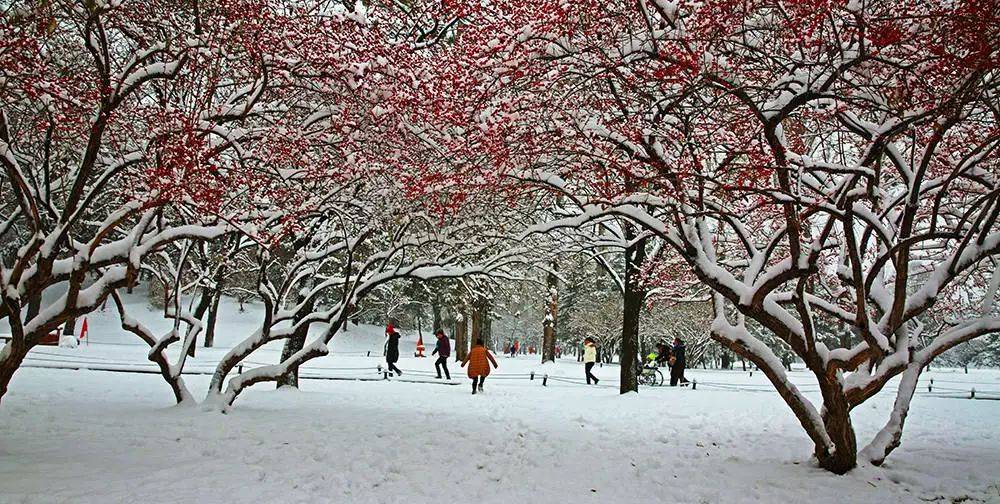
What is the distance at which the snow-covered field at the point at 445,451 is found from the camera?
21.0 ft

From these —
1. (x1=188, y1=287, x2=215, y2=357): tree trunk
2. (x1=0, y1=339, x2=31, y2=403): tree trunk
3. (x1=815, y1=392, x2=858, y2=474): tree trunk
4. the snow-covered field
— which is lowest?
the snow-covered field

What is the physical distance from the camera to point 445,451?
27.8 feet

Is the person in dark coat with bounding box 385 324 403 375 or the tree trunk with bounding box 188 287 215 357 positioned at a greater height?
the tree trunk with bounding box 188 287 215 357

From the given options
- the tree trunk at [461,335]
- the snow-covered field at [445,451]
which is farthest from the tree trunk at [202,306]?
the tree trunk at [461,335]

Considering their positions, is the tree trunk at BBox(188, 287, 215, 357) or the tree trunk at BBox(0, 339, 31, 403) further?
the tree trunk at BBox(188, 287, 215, 357)

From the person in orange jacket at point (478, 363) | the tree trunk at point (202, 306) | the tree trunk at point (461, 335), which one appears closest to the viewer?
the tree trunk at point (202, 306)

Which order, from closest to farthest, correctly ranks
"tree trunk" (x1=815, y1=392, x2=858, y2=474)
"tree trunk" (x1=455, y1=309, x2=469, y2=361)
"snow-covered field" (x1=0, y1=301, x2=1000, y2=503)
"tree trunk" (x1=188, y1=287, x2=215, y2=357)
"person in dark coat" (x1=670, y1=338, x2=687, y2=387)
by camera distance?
"snow-covered field" (x1=0, y1=301, x2=1000, y2=503) → "tree trunk" (x1=815, y1=392, x2=858, y2=474) → "tree trunk" (x1=188, y1=287, x2=215, y2=357) → "person in dark coat" (x1=670, y1=338, x2=687, y2=387) → "tree trunk" (x1=455, y1=309, x2=469, y2=361)

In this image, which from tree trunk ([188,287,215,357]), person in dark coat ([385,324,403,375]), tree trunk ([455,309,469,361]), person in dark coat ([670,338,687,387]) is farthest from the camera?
tree trunk ([455,309,469,361])

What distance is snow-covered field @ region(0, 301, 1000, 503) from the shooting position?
6.41 metres

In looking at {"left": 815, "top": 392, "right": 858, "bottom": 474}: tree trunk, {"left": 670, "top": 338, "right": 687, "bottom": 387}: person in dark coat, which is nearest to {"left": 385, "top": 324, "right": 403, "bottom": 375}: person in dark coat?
{"left": 670, "top": 338, "right": 687, "bottom": 387}: person in dark coat

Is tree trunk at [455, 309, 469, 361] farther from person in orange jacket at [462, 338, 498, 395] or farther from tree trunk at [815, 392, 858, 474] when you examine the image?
tree trunk at [815, 392, 858, 474]

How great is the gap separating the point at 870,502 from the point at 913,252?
8.14 meters

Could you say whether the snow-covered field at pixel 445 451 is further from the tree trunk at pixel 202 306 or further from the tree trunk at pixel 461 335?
the tree trunk at pixel 461 335

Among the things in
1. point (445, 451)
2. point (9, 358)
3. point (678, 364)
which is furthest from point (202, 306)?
point (678, 364)
